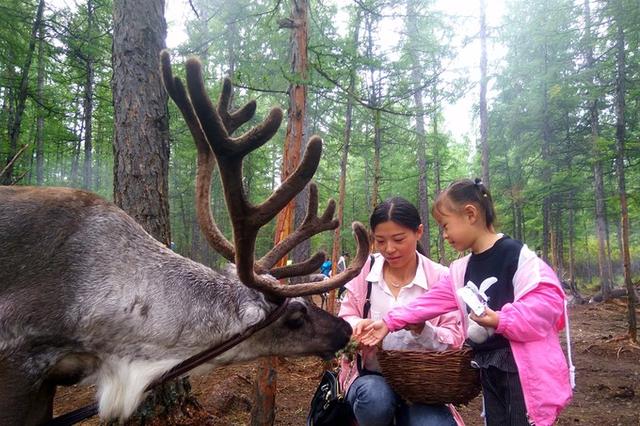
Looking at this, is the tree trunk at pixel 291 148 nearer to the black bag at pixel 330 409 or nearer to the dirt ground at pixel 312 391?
the dirt ground at pixel 312 391

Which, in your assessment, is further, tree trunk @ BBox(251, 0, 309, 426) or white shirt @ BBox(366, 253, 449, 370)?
tree trunk @ BBox(251, 0, 309, 426)

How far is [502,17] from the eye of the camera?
56.6 ft

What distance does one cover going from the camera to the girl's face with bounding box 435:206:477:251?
2.70 metres

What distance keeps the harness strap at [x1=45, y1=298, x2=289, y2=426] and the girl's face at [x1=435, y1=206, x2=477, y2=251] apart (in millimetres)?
1088


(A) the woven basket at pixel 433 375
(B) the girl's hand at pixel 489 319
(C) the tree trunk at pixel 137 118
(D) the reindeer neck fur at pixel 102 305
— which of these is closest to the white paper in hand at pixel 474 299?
(B) the girl's hand at pixel 489 319

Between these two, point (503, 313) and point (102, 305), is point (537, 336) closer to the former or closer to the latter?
point (503, 313)

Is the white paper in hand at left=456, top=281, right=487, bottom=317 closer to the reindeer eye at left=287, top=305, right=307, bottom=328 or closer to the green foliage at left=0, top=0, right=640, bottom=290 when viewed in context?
the reindeer eye at left=287, top=305, right=307, bottom=328

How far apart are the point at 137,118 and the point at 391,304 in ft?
8.65

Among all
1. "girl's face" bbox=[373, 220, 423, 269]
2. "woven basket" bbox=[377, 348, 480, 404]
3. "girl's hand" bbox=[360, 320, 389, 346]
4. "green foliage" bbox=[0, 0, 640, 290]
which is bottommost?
"woven basket" bbox=[377, 348, 480, 404]

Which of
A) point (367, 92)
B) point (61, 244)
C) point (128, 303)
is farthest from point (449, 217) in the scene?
point (367, 92)

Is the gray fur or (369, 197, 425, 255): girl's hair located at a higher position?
(369, 197, 425, 255): girl's hair

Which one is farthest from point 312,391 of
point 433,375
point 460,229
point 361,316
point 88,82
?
point 88,82

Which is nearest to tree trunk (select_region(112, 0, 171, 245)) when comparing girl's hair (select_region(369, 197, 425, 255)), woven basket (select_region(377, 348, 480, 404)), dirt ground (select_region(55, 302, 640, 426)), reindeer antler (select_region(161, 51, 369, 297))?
reindeer antler (select_region(161, 51, 369, 297))

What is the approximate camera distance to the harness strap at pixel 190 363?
2211mm
